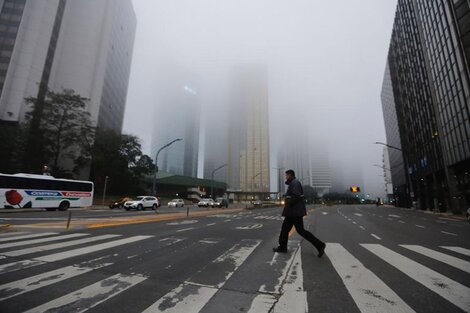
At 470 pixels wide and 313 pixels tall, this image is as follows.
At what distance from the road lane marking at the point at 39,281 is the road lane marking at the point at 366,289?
162 inches

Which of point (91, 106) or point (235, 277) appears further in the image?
point (91, 106)

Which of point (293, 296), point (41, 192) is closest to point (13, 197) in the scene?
point (41, 192)

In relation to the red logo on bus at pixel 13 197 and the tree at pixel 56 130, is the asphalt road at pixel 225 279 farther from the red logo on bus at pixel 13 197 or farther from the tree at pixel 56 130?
the tree at pixel 56 130

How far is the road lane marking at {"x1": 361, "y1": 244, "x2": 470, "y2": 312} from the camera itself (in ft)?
10.1

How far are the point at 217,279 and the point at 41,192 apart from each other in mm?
25699

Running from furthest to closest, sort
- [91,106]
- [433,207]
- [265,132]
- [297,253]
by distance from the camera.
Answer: [265,132], [91,106], [433,207], [297,253]

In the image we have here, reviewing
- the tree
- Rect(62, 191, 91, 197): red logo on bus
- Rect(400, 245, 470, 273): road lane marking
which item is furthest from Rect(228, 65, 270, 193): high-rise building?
Rect(400, 245, 470, 273): road lane marking

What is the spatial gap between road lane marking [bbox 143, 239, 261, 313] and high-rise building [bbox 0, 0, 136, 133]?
65.1 metres

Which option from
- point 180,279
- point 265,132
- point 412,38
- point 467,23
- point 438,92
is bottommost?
point 180,279

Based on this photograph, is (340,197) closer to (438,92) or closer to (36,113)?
(438,92)

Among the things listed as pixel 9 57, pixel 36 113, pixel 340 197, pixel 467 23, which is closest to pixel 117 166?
pixel 36 113

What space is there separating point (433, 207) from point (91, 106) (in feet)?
252

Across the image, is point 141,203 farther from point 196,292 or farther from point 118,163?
point 118,163

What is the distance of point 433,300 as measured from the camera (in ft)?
9.96
